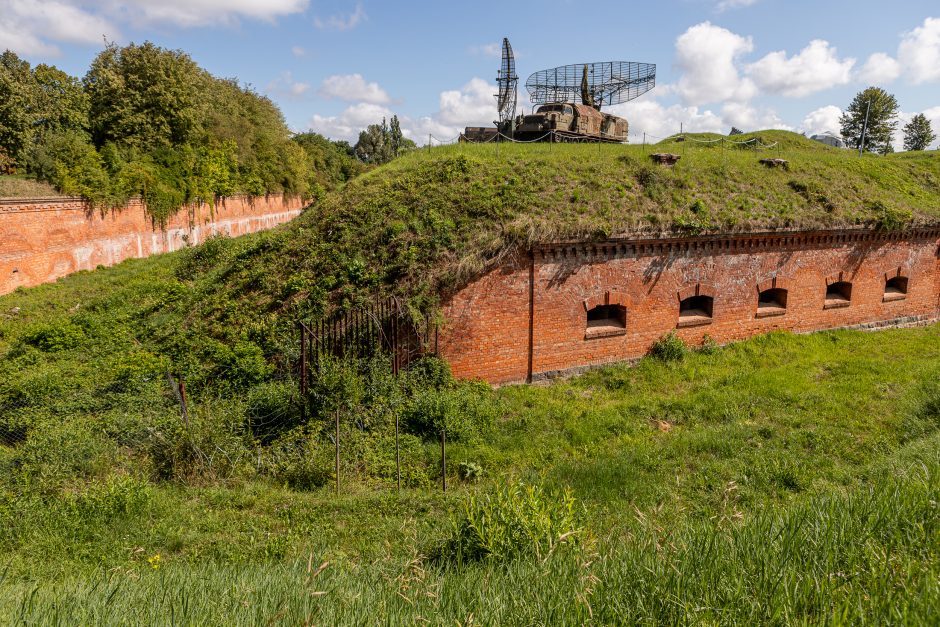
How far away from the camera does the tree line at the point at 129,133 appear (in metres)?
20.8

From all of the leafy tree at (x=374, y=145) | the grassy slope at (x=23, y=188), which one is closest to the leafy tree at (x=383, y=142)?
the leafy tree at (x=374, y=145)

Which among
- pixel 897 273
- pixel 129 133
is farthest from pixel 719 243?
pixel 129 133

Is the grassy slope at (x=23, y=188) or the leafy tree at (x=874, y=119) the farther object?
the leafy tree at (x=874, y=119)

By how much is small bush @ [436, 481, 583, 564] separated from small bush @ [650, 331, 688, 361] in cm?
687

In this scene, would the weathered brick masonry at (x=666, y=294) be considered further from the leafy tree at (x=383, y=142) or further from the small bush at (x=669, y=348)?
the leafy tree at (x=383, y=142)

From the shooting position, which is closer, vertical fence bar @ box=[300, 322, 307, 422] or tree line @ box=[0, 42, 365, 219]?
vertical fence bar @ box=[300, 322, 307, 422]

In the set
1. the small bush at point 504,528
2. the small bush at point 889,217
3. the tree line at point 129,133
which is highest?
the tree line at point 129,133

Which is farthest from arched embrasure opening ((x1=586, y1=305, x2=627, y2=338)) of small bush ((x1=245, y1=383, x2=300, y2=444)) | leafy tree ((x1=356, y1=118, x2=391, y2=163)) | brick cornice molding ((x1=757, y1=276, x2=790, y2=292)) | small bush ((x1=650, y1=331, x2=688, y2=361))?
leafy tree ((x1=356, y1=118, x2=391, y2=163))

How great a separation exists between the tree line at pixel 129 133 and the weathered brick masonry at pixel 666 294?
18.1 m

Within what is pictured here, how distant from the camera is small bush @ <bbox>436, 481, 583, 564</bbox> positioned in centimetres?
440

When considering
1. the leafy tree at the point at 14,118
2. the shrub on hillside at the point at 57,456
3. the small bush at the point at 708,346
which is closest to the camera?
the shrub on hillside at the point at 57,456

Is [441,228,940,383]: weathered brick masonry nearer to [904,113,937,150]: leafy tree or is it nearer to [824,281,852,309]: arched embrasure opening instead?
[824,281,852,309]: arched embrasure opening

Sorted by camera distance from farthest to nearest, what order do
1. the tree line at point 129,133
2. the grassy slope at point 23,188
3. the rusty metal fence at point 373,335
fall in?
1. the tree line at point 129,133
2. the grassy slope at point 23,188
3. the rusty metal fence at point 373,335

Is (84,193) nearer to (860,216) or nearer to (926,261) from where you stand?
(860,216)
